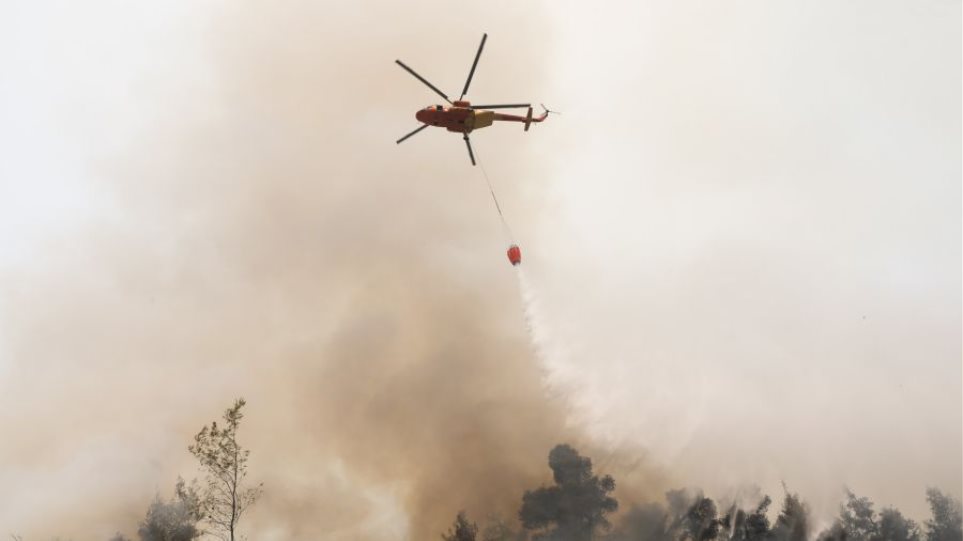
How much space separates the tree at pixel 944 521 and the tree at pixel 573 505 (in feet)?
157

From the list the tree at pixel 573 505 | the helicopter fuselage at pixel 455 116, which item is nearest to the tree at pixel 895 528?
the tree at pixel 573 505

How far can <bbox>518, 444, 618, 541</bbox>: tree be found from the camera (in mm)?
89062

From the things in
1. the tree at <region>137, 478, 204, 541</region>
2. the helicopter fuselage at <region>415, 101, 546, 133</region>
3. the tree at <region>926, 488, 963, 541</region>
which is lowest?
the tree at <region>926, 488, 963, 541</region>

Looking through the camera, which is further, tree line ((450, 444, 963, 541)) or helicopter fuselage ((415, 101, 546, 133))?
tree line ((450, 444, 963, 541))

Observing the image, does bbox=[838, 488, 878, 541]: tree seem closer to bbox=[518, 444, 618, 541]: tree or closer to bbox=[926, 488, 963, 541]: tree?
bbox=[926, 488, 963, 541]: tree

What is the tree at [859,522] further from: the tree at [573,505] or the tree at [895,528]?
the tree at [573,505]

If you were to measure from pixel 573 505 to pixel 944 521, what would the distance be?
185 ft

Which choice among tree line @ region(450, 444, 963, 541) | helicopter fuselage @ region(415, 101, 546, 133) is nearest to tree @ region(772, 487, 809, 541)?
tree line @ region(450, 444, 963, 541)

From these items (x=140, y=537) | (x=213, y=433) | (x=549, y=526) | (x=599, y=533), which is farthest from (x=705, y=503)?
(x=140, y=537)

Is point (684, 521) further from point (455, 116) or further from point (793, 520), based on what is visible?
point (455, 116)

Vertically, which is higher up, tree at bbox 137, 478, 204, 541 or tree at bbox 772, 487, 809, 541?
tree at bbox 137, 478, 204, 541

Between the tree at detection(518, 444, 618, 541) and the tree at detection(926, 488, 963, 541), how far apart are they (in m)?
47.9

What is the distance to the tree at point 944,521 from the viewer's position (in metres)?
86.6

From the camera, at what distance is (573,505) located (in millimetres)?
89438
